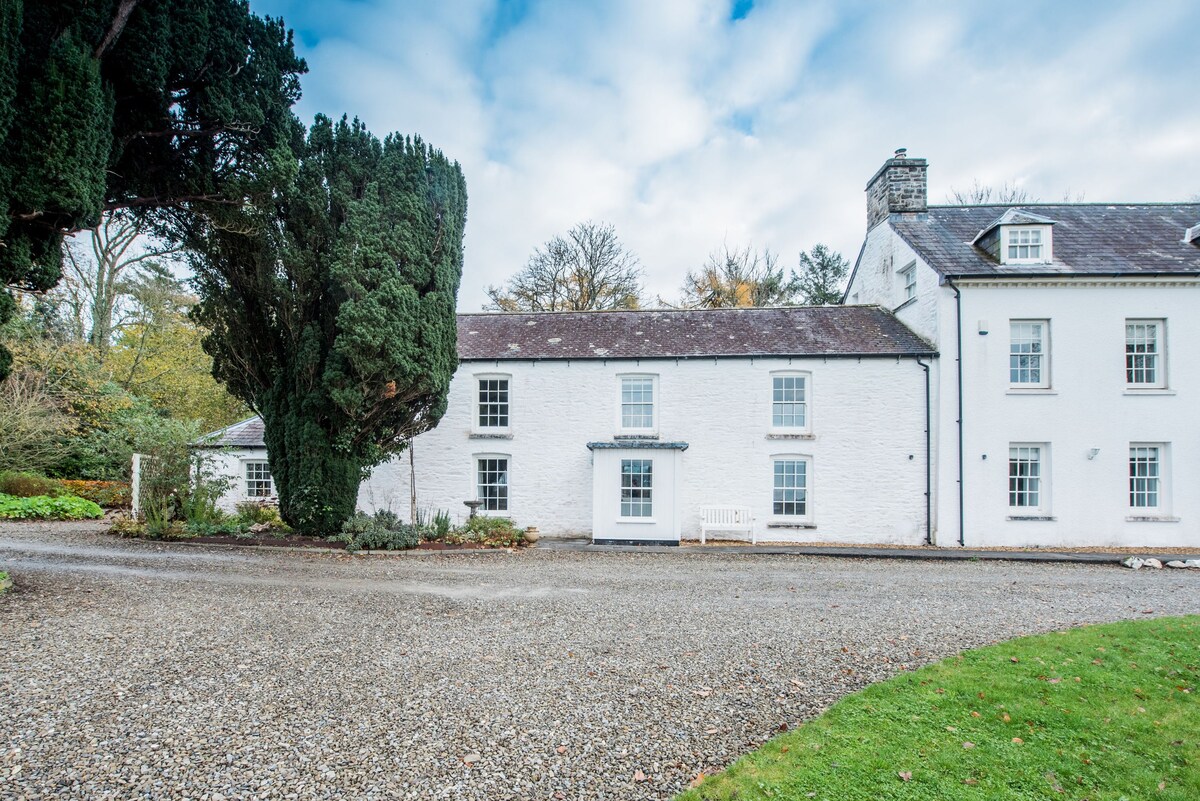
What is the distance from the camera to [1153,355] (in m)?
14.4

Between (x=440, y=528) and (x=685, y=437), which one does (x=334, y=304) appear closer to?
(x=440, y=528)

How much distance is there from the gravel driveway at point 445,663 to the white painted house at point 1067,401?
3638 millimetres

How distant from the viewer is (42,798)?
3.39 meters

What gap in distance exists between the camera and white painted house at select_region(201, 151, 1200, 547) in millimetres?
14109

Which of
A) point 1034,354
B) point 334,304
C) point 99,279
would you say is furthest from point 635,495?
point 99,279

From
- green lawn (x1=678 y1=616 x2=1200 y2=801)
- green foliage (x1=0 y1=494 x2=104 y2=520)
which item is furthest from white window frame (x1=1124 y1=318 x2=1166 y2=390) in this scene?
green foliage (x1=0 y1=494 x2=104 y2=520)

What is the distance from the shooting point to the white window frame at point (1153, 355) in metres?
14.3

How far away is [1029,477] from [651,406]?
9901 millimetres

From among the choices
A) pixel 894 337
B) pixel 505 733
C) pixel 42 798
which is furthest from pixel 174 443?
pixel 894 337

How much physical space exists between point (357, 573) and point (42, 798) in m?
6.81

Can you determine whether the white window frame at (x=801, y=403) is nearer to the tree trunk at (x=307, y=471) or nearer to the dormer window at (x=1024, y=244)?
the dormer window at (x=1024, y=244)

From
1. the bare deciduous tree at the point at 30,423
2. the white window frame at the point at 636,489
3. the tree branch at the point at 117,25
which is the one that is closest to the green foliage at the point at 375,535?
the white window frame at the point at 636,489

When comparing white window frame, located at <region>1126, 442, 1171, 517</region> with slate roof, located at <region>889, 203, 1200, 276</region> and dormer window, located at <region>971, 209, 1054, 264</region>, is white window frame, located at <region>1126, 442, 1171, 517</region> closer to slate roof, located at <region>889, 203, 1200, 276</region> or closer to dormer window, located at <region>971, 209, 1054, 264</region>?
slate roof, located at <region>889, 203, 1200, 276</region>

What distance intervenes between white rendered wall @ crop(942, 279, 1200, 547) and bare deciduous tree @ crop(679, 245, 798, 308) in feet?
52.7
